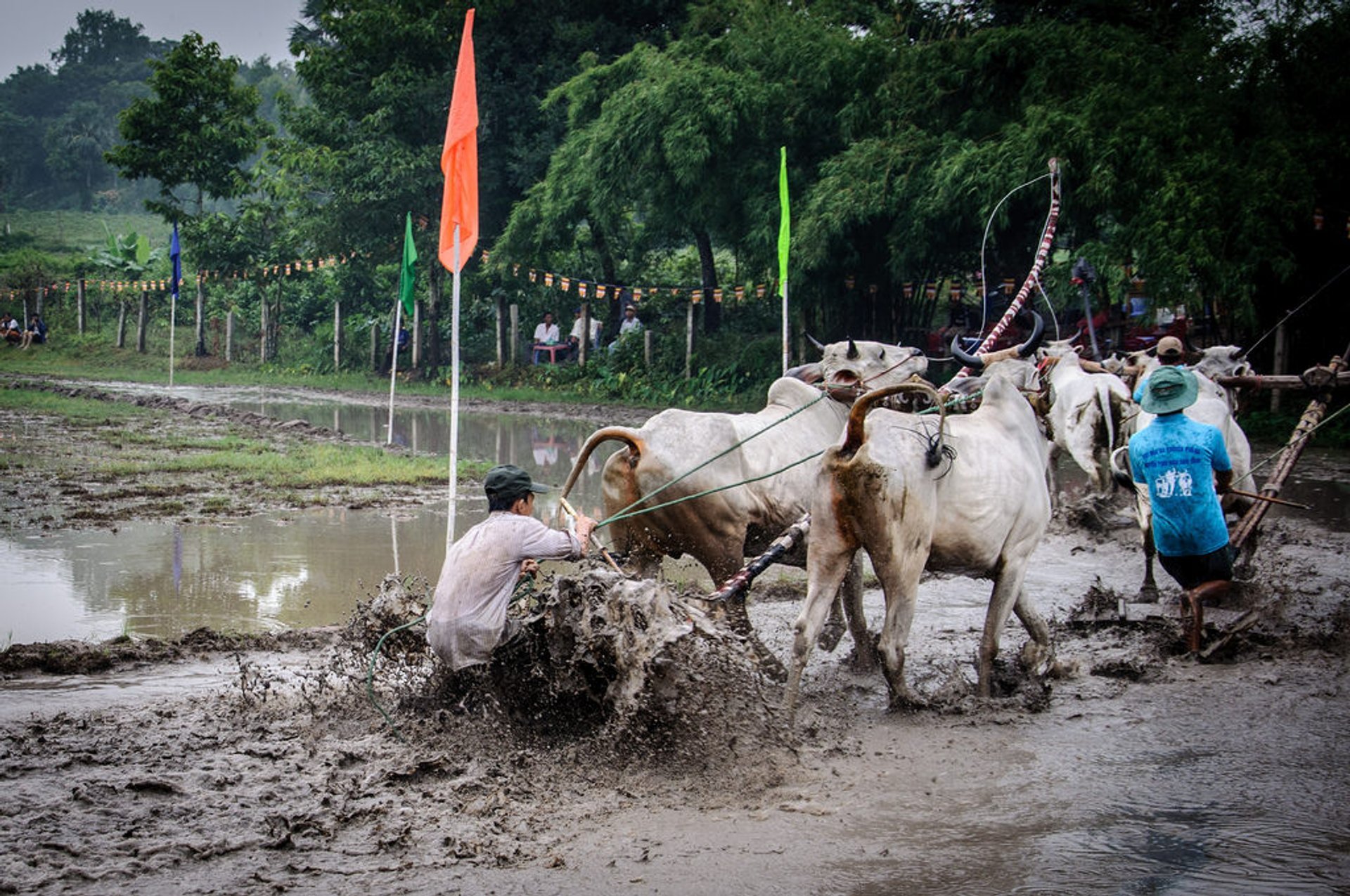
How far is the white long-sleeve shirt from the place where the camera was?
19.1 ft

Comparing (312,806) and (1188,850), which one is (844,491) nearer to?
(1188,850)

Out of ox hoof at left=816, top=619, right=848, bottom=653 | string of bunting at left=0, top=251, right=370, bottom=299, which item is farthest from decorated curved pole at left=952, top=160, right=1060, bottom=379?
string of bunting at left=0, top=251, right=370, bottom=299

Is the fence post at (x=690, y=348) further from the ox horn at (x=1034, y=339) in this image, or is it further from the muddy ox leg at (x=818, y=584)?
the muddy ox leg at (x=818, y=584)

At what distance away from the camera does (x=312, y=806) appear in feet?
16.5

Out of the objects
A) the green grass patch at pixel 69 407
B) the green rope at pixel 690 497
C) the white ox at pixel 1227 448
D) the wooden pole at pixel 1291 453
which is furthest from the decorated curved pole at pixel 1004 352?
the green grass patch at pixel 69 407

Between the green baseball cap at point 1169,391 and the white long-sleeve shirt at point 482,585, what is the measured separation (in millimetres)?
3734

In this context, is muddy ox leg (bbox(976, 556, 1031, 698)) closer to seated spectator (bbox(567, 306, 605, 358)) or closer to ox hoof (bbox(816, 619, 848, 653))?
ox hoof (bbox(816, 619, 848, 653))

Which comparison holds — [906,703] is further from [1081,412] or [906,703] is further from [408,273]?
[408,273]

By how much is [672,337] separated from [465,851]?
22833mm

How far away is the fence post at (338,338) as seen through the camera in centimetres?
3447

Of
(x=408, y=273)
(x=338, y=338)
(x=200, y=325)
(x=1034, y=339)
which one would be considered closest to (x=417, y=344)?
(x=338, y=338)

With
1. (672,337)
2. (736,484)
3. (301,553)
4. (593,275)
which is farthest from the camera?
(593,275)

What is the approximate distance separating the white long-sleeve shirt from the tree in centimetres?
3282

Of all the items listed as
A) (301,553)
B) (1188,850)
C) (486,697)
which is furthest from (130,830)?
(301,553)
